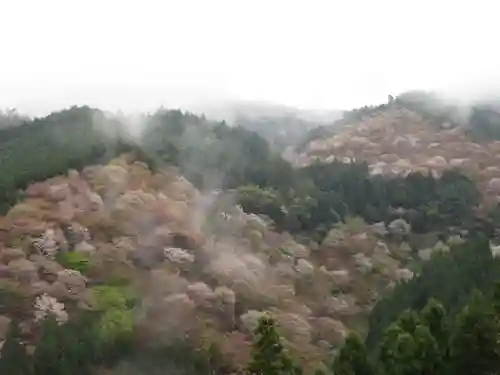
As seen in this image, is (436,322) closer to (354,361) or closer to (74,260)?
(354,361)

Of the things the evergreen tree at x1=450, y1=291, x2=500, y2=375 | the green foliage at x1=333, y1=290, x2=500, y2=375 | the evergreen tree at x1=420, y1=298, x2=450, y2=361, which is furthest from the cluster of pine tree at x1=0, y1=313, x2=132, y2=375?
the evergreen tree at x1=450, y1=291, x2=500, y2=375

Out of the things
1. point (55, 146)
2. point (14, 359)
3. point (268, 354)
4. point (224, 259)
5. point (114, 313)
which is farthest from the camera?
point (55, 146)

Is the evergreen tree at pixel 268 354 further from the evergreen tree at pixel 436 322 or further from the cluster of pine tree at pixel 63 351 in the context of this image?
the cluster of pine tree at pixel 63 351

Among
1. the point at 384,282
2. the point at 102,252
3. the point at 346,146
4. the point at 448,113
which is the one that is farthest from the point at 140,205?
the point at 448,113

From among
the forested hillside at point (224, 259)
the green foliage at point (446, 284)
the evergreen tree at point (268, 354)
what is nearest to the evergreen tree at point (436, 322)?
the forested hillside at point (224, 259)

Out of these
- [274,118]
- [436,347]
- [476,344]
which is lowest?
[274,118]

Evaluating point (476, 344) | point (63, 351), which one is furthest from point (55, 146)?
point (476, 344)
